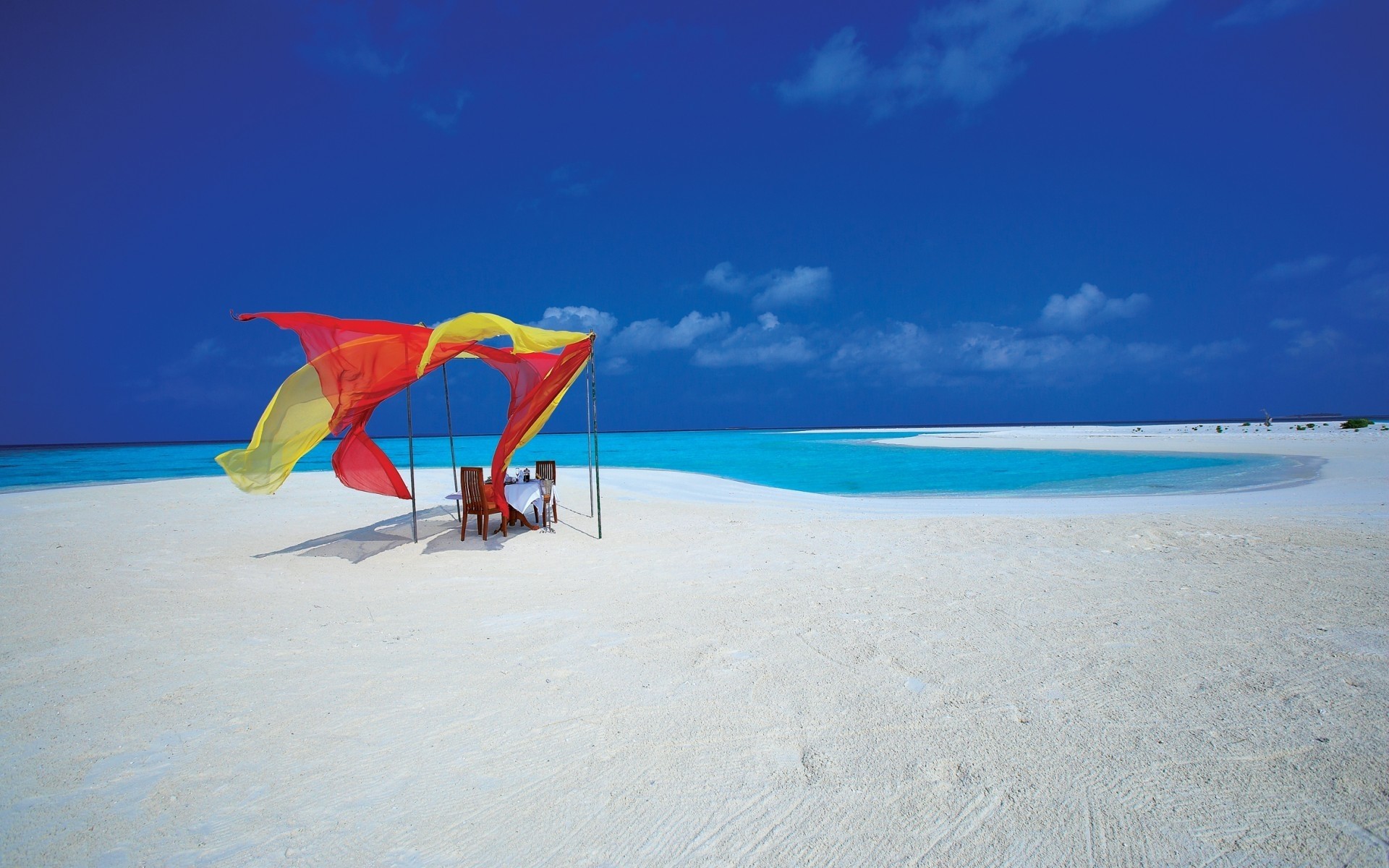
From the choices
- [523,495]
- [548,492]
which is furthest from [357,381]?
[548,492]

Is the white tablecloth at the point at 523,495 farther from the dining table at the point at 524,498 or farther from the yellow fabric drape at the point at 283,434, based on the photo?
the yellow fabric drape at the point at 283,434

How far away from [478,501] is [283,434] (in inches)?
93.1

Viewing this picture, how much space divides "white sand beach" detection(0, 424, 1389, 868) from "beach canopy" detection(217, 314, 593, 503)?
4.29ft

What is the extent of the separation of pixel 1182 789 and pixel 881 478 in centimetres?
1572

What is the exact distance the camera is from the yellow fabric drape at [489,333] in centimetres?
736

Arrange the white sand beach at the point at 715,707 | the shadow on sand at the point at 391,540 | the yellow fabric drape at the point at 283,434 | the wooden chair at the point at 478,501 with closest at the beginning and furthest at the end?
the white sand beach at the point at 715,707 < the yellow fabric drape at the point at 283,434 < the shadow on sand at the point at 391,540 < the wooden chair at the point at 478,501

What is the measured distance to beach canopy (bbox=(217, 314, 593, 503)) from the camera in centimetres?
717

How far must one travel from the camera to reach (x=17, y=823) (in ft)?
8.29

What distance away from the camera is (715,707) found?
3.38 m

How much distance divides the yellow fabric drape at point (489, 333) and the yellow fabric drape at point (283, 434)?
1.22 m

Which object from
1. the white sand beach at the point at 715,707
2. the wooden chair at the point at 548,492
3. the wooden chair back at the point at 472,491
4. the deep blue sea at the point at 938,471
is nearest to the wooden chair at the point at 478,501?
the wooden chair back at the point at 472,491

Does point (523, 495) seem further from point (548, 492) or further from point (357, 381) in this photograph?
point (357, 381)

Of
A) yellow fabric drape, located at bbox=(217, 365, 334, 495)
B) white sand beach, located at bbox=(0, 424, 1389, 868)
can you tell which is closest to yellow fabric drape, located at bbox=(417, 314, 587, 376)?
yellow fabric drape, located at bbox=(217, 365, 334, 495)

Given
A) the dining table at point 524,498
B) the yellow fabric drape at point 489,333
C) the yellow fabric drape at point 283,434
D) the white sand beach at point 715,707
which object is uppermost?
the yellow fabric drape at point 489,333
